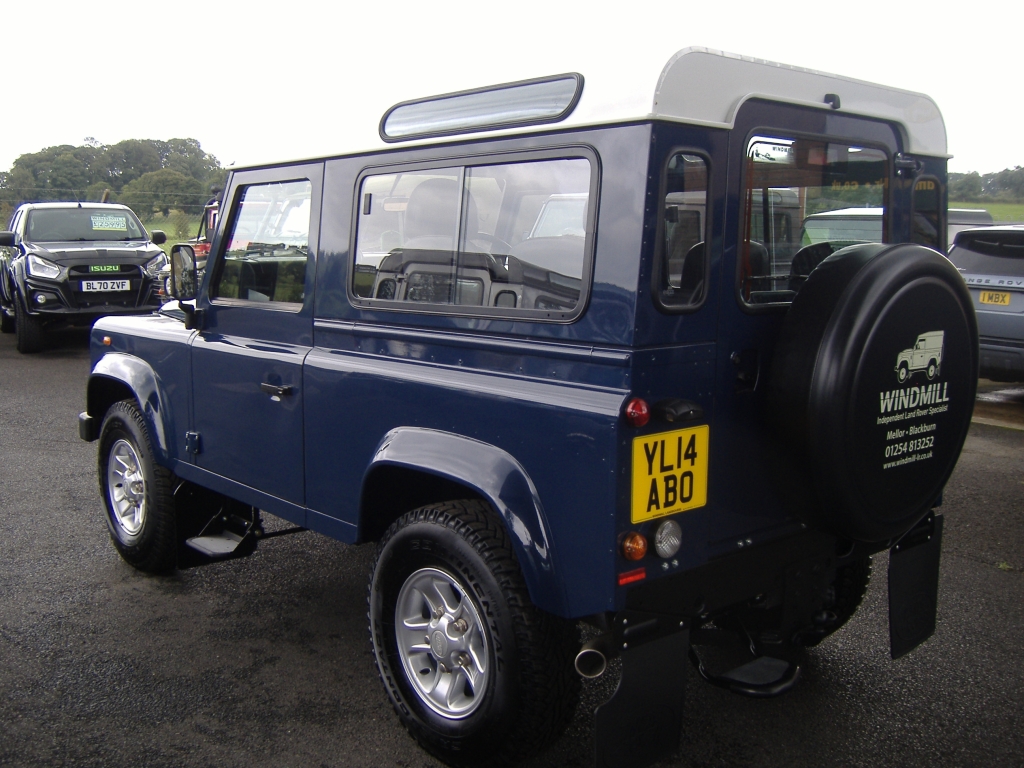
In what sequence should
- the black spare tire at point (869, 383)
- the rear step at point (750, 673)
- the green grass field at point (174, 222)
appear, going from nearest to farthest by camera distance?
the black spare tire at point (869, 383), the rear step at point (750, 673), the green grass field at point (174, 222)

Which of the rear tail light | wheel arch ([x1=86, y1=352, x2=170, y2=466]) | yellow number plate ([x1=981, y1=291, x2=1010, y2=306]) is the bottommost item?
the rear tail light

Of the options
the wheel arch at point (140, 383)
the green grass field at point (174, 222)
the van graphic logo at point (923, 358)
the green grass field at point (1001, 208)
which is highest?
the green grass field at point (1001, 208)

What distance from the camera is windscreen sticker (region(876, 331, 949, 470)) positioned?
2492 millimetres

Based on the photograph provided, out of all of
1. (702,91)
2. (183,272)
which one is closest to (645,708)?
(702,91)

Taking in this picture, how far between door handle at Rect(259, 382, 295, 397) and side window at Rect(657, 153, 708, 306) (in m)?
1.59

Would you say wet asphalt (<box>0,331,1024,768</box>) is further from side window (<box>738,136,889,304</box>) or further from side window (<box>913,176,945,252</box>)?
side window (<box>913,176,945,252</box>)

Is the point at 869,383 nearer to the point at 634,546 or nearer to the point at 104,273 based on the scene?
the point at 634,546

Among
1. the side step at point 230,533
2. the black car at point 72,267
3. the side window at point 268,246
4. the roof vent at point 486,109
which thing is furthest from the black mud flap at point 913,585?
the black car at point 72,267

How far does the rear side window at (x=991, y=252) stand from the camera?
770cm

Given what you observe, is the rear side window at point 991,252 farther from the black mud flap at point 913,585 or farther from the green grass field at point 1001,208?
the green grass field at point 1001,208

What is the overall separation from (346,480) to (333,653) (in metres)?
0.91

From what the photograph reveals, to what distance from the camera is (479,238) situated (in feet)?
9.16

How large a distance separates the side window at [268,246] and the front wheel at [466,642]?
1.17 meters

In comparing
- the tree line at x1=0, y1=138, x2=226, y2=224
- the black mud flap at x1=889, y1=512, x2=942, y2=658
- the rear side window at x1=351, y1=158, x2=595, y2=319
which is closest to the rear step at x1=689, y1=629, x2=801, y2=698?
the black mud flap at x1=889, y1=512, x2=942, y2=658
